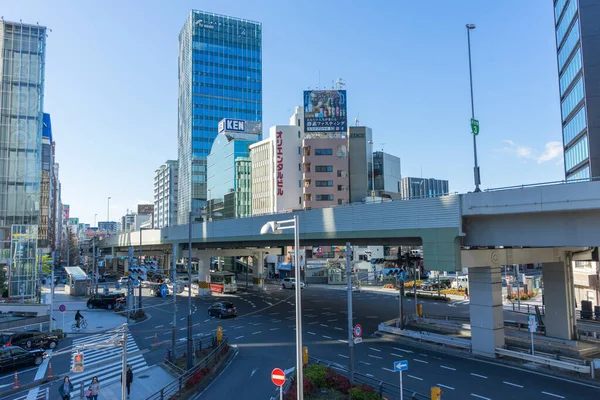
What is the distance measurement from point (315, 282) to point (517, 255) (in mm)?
65619

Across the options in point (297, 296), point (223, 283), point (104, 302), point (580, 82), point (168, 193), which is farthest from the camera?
point (168, 193)

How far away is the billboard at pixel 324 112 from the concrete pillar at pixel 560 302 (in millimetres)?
69645

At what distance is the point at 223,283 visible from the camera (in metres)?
71.9

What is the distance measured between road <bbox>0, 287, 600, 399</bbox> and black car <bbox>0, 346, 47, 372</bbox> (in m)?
0.78

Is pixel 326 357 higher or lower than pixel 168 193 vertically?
lower

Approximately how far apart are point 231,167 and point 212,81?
3510cm

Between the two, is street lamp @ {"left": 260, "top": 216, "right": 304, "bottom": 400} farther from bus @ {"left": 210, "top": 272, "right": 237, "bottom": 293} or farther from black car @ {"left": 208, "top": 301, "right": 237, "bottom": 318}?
bus @ {"left": 210, "top": 272, "right": 237, "bottom": 293}

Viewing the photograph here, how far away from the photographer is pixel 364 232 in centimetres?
3088

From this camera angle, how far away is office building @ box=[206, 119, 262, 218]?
371ft

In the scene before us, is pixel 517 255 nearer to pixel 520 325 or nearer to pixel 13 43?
pixel 520 325

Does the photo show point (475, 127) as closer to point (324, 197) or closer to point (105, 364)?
point (105, 364)

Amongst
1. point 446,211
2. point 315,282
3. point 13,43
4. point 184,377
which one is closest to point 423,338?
point 446,211

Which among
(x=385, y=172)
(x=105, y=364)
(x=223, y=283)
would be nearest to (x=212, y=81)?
(x=385, y=172)

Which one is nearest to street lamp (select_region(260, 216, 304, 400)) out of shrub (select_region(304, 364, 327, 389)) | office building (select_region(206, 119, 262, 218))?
shrub (select_region(304, 364, 327, 389))
